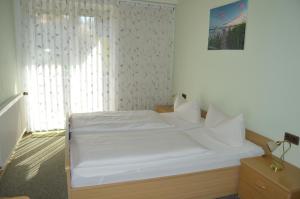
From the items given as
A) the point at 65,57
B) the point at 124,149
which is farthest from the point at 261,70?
the point at 65,57

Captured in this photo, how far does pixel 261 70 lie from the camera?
8.43ft

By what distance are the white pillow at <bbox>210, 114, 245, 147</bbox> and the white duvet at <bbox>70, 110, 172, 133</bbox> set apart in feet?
2.46

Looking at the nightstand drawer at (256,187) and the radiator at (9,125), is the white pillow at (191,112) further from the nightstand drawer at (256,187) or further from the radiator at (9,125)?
the radiator at (9,125)

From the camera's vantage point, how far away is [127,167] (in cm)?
208

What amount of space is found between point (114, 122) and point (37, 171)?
1158 mm

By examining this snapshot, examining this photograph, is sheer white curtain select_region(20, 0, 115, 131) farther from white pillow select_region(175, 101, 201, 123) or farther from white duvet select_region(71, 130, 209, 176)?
white duvet select_region(71, 130, 209, 176)

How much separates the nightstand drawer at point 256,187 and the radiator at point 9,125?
8.64 feet

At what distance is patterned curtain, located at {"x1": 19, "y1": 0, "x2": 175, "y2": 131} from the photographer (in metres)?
3.96

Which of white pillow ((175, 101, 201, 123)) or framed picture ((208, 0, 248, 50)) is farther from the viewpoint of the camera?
white pillow ((175, 101, 201, 123))

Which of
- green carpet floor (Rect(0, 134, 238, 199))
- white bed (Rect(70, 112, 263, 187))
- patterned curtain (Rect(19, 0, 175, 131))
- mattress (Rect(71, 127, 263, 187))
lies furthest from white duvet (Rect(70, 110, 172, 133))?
patterned curtain (Rect(19, 0, 175, 131))

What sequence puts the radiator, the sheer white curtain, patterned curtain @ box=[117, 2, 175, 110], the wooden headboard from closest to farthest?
1. the wooden headboard
2. the radiator
3. the sheer white curtain
4. patterned curtain @ box=[117, 2, 175, 110]

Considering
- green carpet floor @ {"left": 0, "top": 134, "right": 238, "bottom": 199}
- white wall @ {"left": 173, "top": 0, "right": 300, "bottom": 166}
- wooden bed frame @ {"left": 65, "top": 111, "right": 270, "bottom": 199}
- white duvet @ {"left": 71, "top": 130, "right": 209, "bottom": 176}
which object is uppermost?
white wall @ {"left": 173, "top": 0, "right": 300, "bottom": 166}

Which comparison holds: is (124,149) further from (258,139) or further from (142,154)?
(258,139)

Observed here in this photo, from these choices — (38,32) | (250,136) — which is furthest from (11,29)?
(250,136)
